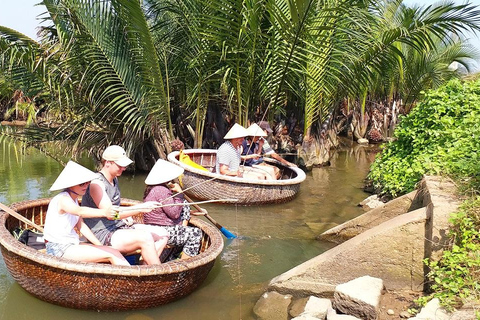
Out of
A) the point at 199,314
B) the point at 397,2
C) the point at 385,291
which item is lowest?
the point at 199,314

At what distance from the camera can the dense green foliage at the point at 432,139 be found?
5.65m

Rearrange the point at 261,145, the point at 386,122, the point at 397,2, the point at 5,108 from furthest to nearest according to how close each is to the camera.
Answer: the point at 5,108, the point at 386,122, the point at 397,2, the point at 261,145

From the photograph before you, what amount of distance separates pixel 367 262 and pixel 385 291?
310 mm

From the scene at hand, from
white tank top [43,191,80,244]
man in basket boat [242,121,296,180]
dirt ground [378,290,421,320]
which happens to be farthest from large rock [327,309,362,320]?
man in basket boat [242,121,296,180]

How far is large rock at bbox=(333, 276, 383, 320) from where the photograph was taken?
361 cm

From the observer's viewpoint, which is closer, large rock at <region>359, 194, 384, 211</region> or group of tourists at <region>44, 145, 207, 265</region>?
group of tourists at <region>44, 145, 207, 265</region>

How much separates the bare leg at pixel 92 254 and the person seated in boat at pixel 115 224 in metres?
0.23

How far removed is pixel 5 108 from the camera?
25359 mm

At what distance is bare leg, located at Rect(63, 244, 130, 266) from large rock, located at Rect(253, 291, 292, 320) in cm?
128

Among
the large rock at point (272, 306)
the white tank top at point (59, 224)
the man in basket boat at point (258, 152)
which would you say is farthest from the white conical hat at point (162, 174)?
the man in basket boat at point (258, 152)

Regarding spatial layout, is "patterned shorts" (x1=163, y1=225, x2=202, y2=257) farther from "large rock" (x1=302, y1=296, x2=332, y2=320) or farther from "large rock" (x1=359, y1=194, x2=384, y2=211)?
"large rock" (x1=359, y1=194, x2=384, y2=211)

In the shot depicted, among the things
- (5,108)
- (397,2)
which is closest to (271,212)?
(397,2)

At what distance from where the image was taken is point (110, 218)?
410 centimetres

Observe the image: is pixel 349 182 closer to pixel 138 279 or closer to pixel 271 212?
pixel 271 212
